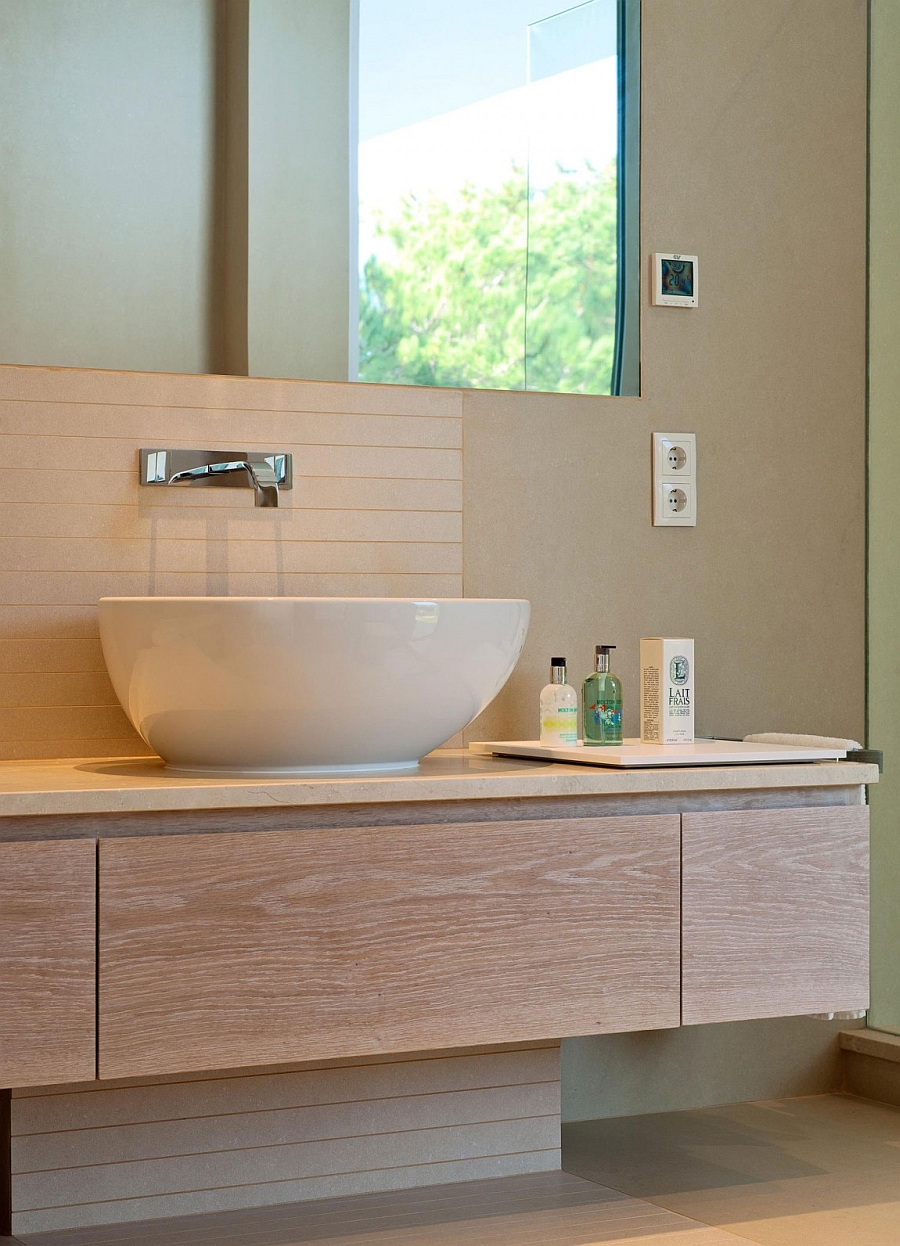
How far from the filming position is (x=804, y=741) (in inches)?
82.0

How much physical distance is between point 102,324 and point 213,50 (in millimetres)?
419

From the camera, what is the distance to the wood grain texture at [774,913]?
5.99ft

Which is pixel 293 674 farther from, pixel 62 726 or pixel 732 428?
pixel 732 428

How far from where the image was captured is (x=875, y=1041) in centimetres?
250

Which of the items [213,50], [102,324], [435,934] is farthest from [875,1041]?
[213,50]

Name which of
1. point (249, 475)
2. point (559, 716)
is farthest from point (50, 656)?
point (559, 716)

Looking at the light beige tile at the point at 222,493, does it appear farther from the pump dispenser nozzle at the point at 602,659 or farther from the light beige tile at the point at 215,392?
the pump dispenser nozzle at the point at 602,659

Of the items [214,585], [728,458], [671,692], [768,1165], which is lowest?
[768,1165]

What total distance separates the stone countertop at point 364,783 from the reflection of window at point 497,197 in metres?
0.66

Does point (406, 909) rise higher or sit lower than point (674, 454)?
lower

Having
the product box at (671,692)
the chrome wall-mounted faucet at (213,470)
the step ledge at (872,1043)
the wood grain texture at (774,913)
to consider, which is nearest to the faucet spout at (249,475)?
the chrome wall-mounted faucet at (213,470)

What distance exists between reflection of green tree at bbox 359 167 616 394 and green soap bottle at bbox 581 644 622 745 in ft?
1.71

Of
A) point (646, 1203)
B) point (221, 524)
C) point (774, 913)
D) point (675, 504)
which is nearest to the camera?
point (774, 913)

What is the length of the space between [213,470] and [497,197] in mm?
652
